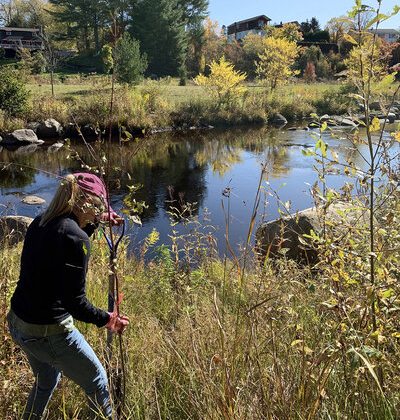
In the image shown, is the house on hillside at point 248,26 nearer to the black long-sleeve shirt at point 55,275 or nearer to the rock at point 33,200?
the rock at point 33,200

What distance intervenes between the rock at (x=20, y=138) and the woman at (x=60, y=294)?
1709 centimetres

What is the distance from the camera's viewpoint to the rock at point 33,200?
10055 millimetres

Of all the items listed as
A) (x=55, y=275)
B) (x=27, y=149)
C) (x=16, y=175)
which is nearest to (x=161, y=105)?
(x=27, y=149)

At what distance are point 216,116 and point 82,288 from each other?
23.0 m

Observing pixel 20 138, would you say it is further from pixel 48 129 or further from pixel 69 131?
pixel 69 131

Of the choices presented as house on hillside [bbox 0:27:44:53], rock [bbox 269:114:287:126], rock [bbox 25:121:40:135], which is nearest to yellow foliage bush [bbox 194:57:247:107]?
rock [bbox 269:114:287:126]

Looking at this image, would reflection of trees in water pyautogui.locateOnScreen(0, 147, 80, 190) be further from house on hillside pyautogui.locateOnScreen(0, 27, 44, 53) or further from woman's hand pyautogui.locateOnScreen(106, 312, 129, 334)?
house on hillside pyautogui.locateOnScreen(0, 27, 44, 53)

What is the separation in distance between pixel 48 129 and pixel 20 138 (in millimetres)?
1660

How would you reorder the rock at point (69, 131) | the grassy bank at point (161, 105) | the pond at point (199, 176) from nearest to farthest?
1. the pond at point (199, 176)
2. the rock at point (69, 131)
3. the grassy bank at point (161, 105)

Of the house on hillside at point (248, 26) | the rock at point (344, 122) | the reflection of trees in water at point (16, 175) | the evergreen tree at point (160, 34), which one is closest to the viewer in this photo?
the rock at point (344, 122)

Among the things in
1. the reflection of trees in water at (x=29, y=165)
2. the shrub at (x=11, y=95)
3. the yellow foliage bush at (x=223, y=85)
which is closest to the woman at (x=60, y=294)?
the reflection of trees in water at (x=29, y=165)

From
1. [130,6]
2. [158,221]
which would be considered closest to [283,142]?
[158,221]

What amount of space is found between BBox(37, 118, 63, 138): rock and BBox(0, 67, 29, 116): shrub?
1.25 metres

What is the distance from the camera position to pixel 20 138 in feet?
56.8
